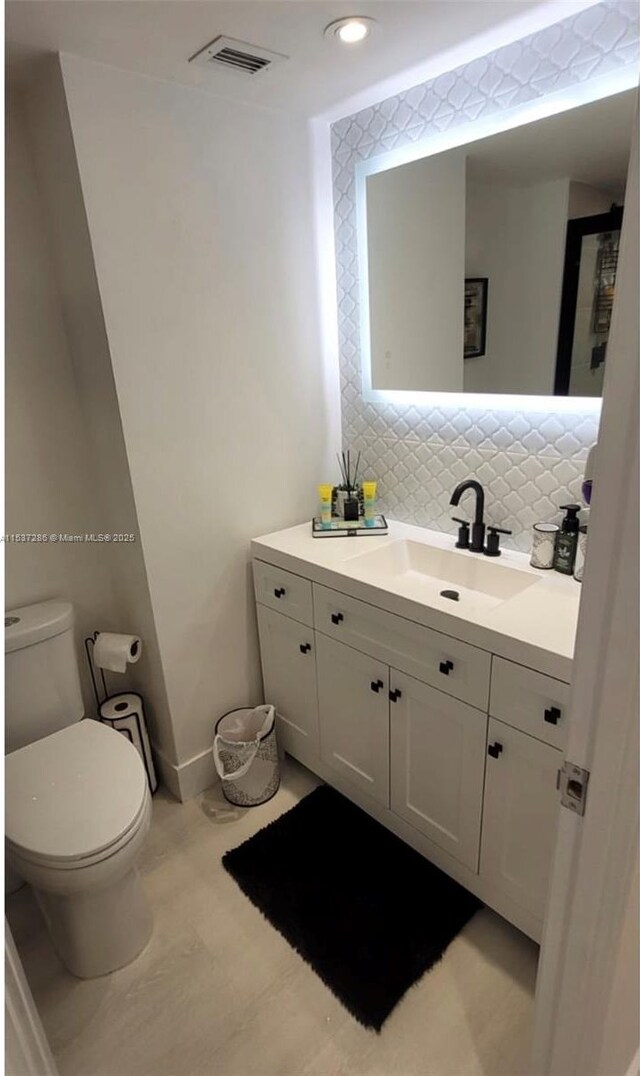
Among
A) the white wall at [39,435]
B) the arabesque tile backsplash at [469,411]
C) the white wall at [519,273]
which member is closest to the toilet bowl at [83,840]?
the white wall at [39,435]

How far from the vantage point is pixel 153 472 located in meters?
1.85

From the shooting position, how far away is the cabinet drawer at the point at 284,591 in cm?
195

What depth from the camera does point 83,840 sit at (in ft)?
4.76

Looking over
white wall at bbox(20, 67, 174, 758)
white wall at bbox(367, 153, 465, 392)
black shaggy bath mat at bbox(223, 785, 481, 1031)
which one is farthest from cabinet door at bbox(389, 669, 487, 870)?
white wall at bbox(367, 153, 465, 392)

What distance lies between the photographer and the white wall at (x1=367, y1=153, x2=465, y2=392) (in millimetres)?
1839

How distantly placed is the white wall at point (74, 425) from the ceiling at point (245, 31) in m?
0.13

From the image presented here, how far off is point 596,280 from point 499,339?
12.1 inches

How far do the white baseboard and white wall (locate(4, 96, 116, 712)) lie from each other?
0.44m

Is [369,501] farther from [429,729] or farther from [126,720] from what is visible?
[126,720]

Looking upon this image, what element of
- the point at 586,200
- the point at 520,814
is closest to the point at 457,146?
the point at 586,200

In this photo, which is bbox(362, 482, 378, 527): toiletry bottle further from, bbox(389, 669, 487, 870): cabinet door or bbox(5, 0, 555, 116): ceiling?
bbox(5, 0, 555, 116): ceiling

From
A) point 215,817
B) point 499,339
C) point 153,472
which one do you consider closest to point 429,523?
point 499,339

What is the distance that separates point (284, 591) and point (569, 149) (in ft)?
5.00

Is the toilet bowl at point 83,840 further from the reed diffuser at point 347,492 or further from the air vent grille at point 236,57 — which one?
the air vent grille at point 236,57
